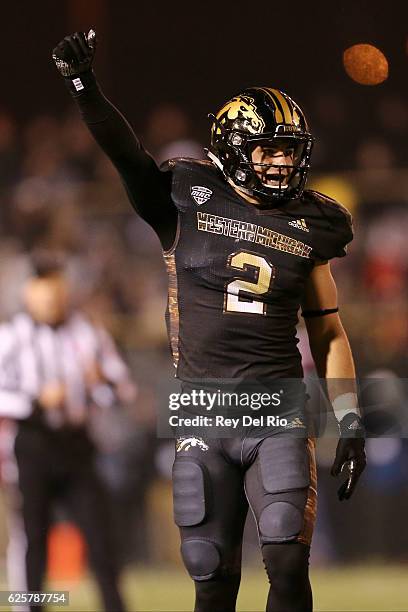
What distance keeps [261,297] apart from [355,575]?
1793 millimetres

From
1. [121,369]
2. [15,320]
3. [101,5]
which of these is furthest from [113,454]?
[101,5]

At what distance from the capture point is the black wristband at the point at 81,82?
227cm

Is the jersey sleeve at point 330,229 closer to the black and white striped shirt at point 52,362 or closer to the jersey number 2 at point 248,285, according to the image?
the jersey number 2 at point 248,285

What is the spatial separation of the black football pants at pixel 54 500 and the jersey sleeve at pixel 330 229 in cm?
132

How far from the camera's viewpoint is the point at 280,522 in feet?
7.45

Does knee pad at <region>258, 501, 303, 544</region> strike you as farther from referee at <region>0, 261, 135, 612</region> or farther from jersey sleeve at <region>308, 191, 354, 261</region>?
referee at <region>0, 261, 135, 612</region>

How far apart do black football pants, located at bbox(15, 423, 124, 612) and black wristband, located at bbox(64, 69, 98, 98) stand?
4.99ft

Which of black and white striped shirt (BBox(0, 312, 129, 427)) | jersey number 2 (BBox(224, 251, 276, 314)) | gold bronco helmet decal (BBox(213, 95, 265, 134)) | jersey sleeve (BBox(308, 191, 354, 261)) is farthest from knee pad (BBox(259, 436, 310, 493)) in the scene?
black and white striped shirt (BBox(0, 312, 129, 427))

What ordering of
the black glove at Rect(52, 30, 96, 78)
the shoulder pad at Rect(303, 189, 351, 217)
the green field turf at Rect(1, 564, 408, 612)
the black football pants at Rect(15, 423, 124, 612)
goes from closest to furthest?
the black glove at Rect(52, 30, 96, 78), the shoulder pad at Rect(303, 189, 351, 217), the black football pants at Rect(15, 423, 124, 612), the green field turf at Rect(1, 564, 408, 612)

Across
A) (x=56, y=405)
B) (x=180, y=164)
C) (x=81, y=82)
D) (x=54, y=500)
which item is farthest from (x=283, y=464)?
(x=56, y=405)

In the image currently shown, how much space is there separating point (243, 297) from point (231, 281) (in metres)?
0.04

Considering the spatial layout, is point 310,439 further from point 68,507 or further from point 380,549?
point 380,549

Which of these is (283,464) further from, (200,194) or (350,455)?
(200,194)

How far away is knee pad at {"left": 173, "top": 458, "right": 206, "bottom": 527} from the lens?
91.3 inches
